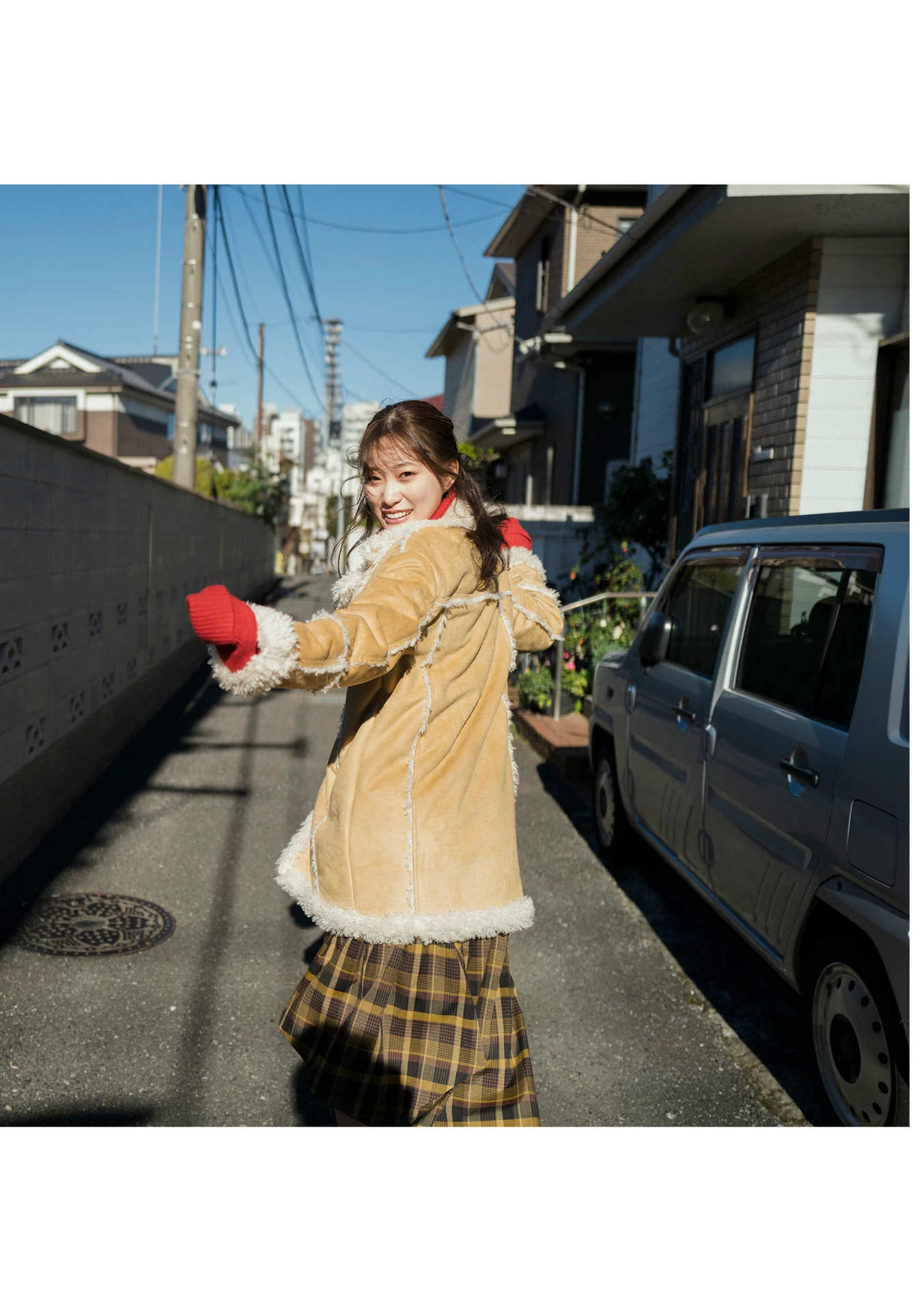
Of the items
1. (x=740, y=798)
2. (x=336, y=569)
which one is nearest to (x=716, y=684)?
(x=740, y=798)

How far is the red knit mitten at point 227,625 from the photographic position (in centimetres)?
173

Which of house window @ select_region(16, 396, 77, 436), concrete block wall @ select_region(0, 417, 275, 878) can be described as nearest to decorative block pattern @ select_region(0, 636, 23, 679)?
concrete block wall @ select_region(0, 417, 275, 878)

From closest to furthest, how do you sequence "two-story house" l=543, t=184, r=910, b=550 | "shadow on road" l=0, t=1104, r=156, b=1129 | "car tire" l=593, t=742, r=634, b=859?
"shadow on road" l=0, t=1104, r=156, b=1129
"car tire" l=593, t=742, r=634, b=859
"two-story house" l=543, t=184, r=910, b=550

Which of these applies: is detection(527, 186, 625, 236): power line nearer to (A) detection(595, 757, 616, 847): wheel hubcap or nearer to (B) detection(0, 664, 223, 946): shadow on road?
(A) detection(595, 757, 616, 847): wheel hubcap

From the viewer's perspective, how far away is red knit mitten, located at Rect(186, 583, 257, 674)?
173 cm

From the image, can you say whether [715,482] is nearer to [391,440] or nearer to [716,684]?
[716,684]

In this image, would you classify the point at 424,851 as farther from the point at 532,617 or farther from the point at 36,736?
the point at 36,736

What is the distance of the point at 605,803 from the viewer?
19.1 feet

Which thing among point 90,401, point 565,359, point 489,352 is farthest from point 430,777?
point 90,401

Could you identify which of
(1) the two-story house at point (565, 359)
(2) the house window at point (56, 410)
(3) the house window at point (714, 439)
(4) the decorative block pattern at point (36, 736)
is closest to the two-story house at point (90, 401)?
(2) the house window at point (56, 410)

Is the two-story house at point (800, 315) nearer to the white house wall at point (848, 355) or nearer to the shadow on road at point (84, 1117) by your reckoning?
the white house wall at point (848, 355)

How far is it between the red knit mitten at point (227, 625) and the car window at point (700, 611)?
2783 millimetres

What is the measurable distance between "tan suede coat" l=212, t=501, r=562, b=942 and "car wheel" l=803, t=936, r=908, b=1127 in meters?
1.00

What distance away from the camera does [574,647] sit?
32.2ft
